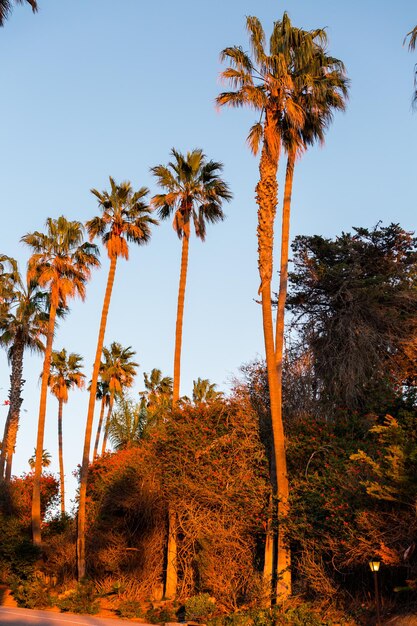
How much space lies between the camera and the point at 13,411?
44.2 meters

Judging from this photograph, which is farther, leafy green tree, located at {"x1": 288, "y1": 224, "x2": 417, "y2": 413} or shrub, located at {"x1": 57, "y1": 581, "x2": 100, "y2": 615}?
leafy green tree, located at {"x1": 288, "y1": 224, "x2": 417, "y2": 413}

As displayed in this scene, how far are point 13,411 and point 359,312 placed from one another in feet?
79.4

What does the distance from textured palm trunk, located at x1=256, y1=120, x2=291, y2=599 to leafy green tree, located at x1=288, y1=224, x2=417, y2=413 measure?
4.90 metres

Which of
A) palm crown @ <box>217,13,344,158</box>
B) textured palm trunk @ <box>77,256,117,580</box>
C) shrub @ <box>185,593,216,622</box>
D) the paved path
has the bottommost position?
the paved path

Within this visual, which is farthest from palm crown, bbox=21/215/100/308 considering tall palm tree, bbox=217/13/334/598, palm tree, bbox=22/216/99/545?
tall palm tree, bbox=217/13/334/598

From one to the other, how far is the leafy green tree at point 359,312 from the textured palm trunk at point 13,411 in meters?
19.0

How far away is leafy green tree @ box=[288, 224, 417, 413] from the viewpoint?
27.0m

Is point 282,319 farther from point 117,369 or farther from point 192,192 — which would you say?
point 117,369

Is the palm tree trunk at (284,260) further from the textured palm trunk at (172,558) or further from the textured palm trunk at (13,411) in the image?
the textured palm trunk at (13,411)

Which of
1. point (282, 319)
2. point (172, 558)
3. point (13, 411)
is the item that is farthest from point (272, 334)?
point (13, 411)

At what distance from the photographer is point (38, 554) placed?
29500 millimetres

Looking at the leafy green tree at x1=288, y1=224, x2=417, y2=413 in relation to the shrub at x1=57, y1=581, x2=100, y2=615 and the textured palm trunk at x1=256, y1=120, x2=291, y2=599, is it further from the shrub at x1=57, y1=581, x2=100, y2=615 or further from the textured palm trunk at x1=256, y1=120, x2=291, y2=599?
Answer: the shrub at x1=57, y1=581, x2=100, y2=615

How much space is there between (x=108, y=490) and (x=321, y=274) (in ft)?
41.9

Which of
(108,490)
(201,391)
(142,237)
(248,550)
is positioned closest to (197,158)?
(142,237)
